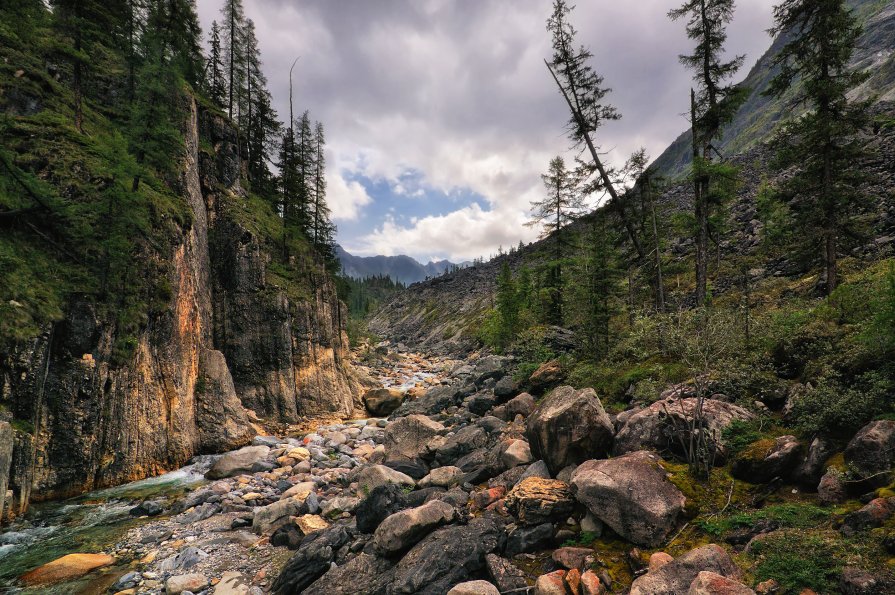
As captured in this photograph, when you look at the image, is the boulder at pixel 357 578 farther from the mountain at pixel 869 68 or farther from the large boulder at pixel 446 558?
the mountain at pixel 869 68

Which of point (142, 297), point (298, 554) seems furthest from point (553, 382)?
point (142, 297)

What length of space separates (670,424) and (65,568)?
1751 cm

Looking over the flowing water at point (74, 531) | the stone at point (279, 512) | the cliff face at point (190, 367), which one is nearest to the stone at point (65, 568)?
the flowing water at point (74, 531)

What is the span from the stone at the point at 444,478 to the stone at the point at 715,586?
8.44 meters

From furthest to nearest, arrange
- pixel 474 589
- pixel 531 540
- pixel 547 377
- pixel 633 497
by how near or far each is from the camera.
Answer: pixel 547 377 < pixel 531 540 < pixel 633 497 < pixel 474 589

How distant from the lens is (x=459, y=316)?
3900 inches

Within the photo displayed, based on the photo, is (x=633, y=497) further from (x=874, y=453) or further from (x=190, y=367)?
(x=190, y=367)

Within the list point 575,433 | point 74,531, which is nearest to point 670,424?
point 575,433

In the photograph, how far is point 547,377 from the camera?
19.6m

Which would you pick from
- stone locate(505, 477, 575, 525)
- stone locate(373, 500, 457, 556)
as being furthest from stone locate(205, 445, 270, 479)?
stone locate(505, 477, 575, 525)

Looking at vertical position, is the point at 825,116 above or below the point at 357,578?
above

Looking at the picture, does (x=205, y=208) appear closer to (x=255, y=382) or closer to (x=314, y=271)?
(x=314, y=271)

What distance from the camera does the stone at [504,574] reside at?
713cm

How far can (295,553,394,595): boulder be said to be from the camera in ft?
26.8
